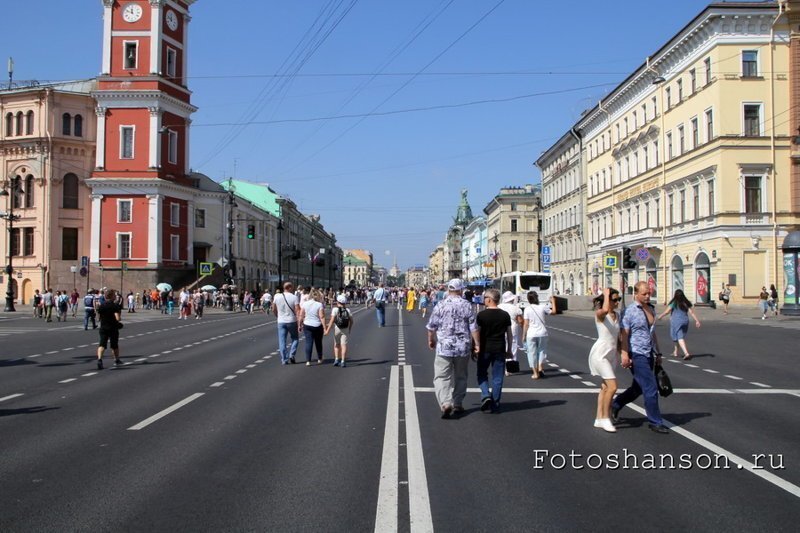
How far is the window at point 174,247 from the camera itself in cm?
6238

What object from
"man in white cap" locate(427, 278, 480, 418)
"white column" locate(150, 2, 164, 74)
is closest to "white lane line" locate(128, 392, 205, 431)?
"man in white cap" locate(427, 278, 480, 418)

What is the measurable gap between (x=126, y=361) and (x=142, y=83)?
47532 millimetres

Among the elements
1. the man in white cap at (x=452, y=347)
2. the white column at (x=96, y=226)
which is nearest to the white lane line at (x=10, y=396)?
the man in white cap at (x=452, y=347)

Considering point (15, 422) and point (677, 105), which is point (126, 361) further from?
point (677, 105)

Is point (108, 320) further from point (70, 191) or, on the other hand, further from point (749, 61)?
point (70, 191)

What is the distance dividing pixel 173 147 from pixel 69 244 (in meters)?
12.4

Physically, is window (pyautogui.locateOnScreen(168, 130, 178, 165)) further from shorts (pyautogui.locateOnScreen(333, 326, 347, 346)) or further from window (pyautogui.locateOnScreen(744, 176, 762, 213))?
shorts (pyautogui.locateOnScreen(333, 326, 347, 346))

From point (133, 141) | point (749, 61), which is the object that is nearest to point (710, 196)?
point (749, 61)

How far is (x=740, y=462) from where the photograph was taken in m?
6.94

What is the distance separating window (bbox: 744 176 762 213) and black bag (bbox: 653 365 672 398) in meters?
36.8

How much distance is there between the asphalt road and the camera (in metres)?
5.37

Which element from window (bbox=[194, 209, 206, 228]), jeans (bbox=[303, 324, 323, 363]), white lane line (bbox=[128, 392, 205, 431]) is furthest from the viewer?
window (bbox=[194, 209, 206, 228])

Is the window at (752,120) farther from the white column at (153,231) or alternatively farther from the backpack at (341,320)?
the white column at (153,231)

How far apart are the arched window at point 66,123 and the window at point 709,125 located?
50.9 m
